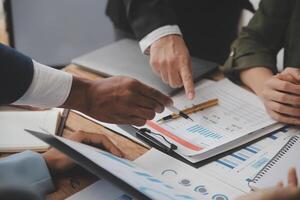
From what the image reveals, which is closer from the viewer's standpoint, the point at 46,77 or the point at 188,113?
the point at 46,77

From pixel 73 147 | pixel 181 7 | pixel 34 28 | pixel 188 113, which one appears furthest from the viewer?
pixel 34 28

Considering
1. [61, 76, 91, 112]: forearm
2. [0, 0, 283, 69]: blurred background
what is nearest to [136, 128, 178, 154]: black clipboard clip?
[61, 76, 91, 112]: forearm

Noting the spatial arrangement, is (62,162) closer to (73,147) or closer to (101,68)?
(73,147)

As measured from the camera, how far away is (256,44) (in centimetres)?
122

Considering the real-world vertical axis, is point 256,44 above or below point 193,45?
above

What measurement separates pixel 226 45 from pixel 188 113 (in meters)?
0.83

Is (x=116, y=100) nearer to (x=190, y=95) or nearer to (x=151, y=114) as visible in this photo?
(x=151, y=114)

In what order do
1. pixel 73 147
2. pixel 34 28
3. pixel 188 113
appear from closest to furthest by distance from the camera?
pixel 73 147 → pixel 188 113 → pixel 34 28

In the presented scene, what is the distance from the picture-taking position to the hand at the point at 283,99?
96 centimetres

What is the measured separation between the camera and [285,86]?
0.98 m

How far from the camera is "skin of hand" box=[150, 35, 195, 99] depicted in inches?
41.9

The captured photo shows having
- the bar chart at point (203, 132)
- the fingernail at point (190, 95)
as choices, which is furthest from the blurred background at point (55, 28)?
the bar chart at point (203, 132)

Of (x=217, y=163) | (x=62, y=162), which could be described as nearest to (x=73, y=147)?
(x=62, y=162)

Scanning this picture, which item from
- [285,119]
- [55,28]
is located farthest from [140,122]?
[55,28]
